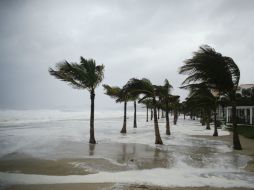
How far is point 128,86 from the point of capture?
1598cm

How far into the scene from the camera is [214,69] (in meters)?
13.5

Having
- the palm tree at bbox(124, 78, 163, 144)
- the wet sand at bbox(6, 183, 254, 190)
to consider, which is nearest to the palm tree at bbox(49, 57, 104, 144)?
the palm tree at bbox(124, 78, 163, 144)

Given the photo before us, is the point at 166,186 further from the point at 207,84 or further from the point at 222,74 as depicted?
the point at 207,84

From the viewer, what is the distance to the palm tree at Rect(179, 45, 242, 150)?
13359mm

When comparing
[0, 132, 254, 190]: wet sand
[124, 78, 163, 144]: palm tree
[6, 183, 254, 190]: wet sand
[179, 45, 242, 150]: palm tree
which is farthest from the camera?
[124, 78, 163, 144]: palm tree

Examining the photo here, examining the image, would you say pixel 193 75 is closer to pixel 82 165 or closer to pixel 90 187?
pixel 82 165

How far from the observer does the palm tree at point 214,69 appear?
13359 mm

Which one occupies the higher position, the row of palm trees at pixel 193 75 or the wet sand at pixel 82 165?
the row of palm trees at pixel 193 75

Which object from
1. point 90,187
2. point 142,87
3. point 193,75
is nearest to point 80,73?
point 142,87

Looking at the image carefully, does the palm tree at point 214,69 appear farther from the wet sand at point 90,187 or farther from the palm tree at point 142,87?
the wet sand at point 90,187

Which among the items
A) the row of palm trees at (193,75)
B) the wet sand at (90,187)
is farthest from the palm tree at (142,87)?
the wet sand at (90,187)

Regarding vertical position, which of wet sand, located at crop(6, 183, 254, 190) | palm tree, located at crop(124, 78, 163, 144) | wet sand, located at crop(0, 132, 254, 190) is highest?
palm tree, located at crop(124, 78, 163, 144)

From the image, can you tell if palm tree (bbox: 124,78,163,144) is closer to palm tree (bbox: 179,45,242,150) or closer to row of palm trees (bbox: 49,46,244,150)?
row of palm trees (bbox: 49,46,244,150)

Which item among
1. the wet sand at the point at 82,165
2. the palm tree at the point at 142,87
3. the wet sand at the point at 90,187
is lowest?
the wet sand at the point at 82,165
